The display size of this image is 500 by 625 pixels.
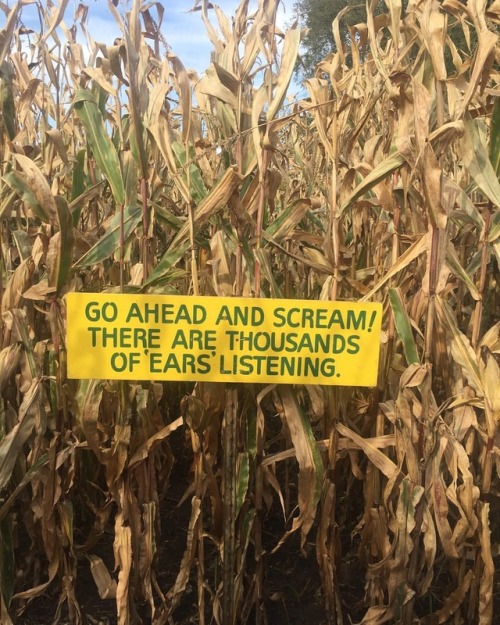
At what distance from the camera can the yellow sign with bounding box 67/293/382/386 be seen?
1201 mm

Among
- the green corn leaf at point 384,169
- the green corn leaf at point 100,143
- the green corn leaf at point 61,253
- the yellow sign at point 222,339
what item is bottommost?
the yellow sign at point 222,339

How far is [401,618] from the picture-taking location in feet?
4.63

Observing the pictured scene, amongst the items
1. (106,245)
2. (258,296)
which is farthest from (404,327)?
(106,245)

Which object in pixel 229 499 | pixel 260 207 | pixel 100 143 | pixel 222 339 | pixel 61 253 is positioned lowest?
pixel 229 499

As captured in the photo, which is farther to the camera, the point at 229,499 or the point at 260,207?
the point at 229,499

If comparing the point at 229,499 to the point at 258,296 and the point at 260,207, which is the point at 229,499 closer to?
the point at 258,296

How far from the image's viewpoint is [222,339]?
1223mm

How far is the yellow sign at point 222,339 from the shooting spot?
3.94 feet

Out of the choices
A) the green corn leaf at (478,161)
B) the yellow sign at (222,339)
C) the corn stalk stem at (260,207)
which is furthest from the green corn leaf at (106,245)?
the green corn leaf at (478,161)

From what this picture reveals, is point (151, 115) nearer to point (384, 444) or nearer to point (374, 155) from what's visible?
point (374, 155)

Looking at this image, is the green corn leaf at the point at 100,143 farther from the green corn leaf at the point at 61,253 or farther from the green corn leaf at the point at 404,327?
the green corn leaf at the point at 404,327

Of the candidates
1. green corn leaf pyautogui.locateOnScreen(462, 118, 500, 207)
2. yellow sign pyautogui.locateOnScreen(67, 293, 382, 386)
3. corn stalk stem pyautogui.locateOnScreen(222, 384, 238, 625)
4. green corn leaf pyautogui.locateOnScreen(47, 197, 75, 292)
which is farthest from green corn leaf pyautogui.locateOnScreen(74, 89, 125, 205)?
green corn leaf pyautogui.locateOnScreen(462, 118, 500, 207)

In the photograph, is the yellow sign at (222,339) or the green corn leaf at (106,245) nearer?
the yellow sign at (222,339)

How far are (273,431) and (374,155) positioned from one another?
3.80 feet
